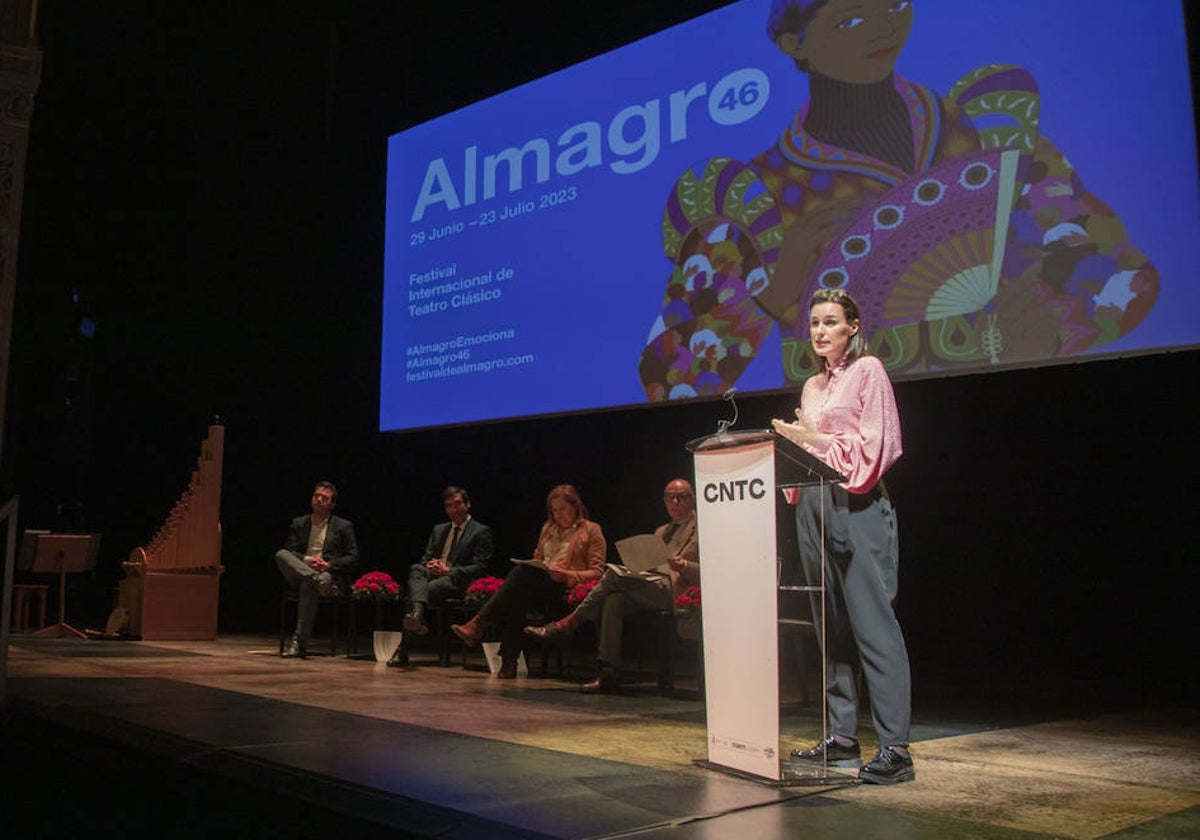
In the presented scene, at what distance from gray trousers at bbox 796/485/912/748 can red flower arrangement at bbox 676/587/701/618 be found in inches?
63.6

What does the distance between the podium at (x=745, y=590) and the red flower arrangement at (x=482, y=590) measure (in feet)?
10.1

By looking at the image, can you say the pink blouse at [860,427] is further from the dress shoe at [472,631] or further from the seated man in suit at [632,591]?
the dress shoe at [472,631]

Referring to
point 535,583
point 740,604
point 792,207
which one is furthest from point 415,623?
point 740,604

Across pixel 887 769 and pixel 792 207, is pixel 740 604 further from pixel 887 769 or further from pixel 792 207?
pixel 792 207

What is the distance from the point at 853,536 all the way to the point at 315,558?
182 inches

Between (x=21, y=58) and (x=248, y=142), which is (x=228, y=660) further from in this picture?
(x=248, y=142)

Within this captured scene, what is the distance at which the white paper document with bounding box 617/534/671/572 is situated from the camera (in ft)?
16.4

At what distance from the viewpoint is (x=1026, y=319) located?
4.30 metres

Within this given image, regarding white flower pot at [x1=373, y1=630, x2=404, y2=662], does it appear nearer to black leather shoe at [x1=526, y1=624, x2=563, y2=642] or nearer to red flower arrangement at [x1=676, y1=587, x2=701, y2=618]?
black leather shoe at [x1=526, y1=624, x2=563, y2=642]

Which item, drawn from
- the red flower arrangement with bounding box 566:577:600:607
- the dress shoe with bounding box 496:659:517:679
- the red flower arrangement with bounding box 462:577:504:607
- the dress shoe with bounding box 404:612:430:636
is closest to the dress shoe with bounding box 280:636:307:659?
the dress shoe with bounding box 404:612:430:636

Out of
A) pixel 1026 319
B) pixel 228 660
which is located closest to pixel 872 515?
pixel 1026 319

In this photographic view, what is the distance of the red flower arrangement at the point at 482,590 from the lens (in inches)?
228

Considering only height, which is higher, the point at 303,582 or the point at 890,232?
the point at 890,232

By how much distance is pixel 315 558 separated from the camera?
21.8ft
